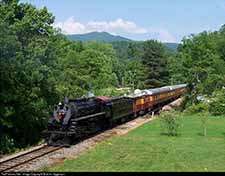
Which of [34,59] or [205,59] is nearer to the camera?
[34,59]

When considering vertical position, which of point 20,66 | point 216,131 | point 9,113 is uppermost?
point 20,66

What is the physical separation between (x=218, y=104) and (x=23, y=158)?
32078 mm

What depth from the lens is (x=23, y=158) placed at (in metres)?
20.5

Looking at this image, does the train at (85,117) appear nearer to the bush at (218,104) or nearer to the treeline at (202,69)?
the bush at (218,104)

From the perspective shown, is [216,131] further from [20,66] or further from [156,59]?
[156,59]

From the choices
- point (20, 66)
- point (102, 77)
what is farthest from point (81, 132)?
point (102, 77)

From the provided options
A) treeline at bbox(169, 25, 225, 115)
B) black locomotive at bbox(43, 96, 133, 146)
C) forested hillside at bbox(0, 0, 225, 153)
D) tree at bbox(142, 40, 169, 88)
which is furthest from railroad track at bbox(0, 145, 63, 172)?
tree at bbox(142, 40, 169, 88)

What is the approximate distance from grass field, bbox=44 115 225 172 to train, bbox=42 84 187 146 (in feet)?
6.55

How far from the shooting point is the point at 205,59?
58.5 metres

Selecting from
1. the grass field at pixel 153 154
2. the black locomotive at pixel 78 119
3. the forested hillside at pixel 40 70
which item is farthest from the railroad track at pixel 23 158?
the forested hillside at pixel 40 70

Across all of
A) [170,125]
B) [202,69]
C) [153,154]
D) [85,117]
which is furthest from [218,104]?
[153,154]

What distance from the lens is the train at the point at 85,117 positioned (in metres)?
25.2

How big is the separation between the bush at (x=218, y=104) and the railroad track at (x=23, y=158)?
1087 inches

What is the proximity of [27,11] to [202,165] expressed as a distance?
24335 mm
